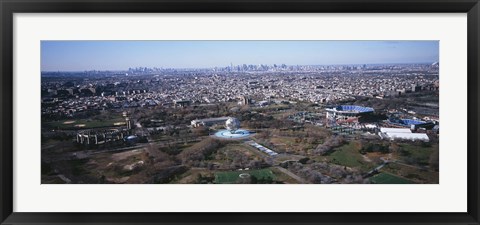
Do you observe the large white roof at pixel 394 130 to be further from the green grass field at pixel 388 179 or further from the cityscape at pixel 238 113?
the green grass field at pixel 388 179

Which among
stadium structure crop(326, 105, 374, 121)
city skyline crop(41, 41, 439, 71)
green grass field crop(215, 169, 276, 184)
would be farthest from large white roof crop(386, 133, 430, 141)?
green grass field crop(215, 169, 276, 184)

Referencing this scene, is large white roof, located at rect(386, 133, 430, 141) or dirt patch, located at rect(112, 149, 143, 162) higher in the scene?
large white roof, located at rect(386, 133, 430, 141)

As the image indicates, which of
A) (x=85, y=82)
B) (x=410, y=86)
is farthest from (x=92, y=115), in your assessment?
(x=410, y=86)

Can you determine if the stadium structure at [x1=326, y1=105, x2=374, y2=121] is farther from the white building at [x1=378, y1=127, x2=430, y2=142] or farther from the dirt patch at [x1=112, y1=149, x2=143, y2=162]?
the dirt patch at [x1=112, y1=149, x2=143, y2=162]
